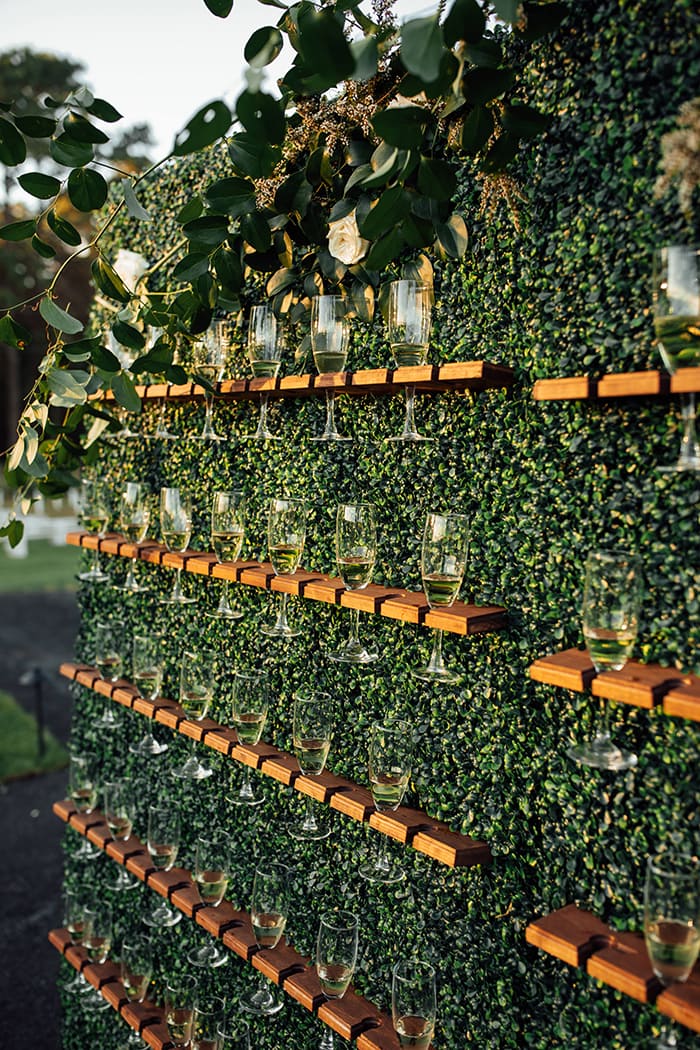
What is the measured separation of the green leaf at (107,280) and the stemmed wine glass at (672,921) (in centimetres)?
191

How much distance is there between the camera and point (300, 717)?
2.04m

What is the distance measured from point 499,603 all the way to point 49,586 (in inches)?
448

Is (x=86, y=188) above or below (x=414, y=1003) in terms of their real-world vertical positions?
above

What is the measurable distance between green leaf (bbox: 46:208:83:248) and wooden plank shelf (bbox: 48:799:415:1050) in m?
1.91

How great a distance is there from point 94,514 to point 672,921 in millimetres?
2496

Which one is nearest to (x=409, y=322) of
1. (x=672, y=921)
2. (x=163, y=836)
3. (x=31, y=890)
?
(x=672, y=921)

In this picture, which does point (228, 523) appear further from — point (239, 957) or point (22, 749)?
point (22, 749)

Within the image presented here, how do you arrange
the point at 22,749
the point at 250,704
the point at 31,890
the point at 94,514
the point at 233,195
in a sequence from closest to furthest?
the point at 233,195
the point at 250,704
the point at 94,514
the point at 31,890
the point at 22,749

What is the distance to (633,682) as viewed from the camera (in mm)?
1319

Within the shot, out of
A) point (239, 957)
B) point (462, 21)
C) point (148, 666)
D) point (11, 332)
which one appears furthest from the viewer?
point (148, 666)

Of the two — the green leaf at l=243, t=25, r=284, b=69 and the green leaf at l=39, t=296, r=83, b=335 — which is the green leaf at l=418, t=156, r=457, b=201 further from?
the green leaf at l=39, t=296, r=83, b=335

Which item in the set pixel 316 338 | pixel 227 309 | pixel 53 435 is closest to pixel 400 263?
pixel 316 338

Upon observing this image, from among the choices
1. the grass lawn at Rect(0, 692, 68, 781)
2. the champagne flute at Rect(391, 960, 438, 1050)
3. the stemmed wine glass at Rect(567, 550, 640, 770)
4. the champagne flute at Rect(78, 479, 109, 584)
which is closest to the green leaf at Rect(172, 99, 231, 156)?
the stemmed wine glass at Rect(567, 550, 640, 770)

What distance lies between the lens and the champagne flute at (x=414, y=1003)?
5.72ft
